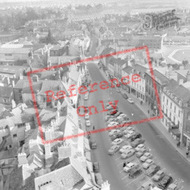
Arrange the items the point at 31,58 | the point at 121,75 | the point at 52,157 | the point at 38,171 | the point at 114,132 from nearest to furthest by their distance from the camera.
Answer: the point at 38,171
the point at 52,157
the point at 114,132
the point at 121,75
the point at 31,58

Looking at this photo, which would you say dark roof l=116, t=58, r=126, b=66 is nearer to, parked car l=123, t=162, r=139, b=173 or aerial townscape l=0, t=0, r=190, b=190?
aerial townscape l=0, t=0, r=190, b=190

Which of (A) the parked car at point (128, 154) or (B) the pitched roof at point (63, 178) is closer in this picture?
(B) the pitched roof at point (63, 178)

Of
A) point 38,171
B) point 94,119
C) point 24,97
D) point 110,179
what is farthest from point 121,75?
point 38,171

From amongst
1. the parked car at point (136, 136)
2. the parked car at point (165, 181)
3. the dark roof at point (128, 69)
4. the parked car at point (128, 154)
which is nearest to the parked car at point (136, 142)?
the parked car at point (136, 136)

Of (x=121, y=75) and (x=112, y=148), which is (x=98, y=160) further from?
(x=121, y=75)

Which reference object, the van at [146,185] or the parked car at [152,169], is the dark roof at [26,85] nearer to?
the parked car at [152,169]

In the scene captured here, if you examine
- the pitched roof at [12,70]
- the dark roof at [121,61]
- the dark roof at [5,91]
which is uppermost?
the dark roof at [121,61]
